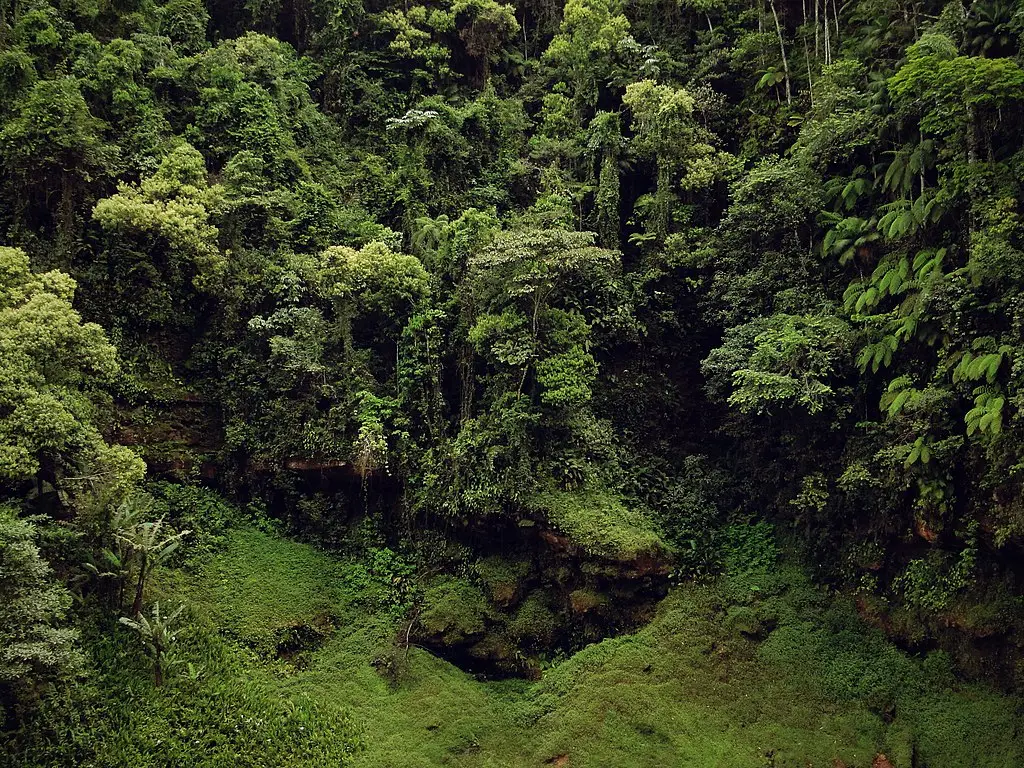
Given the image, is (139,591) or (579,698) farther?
(579,698)

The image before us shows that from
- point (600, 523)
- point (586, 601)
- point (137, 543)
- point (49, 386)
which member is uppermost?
point (49, 386)

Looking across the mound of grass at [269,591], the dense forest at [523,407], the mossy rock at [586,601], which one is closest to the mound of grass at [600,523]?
the dense forest at [523,407]

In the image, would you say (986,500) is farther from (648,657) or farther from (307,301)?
(307,301)

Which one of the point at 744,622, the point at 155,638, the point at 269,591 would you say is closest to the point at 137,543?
the point at 155,638

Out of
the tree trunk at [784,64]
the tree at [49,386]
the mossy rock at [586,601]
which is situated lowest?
the mossy rock at [586,601]

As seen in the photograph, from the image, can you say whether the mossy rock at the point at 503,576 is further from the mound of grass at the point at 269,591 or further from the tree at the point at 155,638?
the tree at the point at 155,638

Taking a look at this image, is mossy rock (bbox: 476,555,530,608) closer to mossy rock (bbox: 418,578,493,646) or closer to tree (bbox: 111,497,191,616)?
mossy rock (bbox: 418,578,493,646)

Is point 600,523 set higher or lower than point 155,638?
higher

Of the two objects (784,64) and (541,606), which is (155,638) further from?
(784,64)
